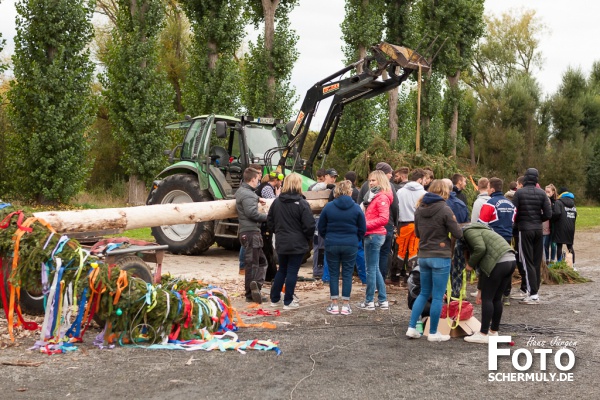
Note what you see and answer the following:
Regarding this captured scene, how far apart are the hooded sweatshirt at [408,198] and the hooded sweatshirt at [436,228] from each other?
2751 millimetres

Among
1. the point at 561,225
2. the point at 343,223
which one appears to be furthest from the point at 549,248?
the point at 343,223

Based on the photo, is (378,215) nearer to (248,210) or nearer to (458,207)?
(458,207)

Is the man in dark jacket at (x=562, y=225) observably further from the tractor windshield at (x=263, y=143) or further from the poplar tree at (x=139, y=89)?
the poplar tree at (x=139, y=89)

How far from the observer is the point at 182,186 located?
13648mm

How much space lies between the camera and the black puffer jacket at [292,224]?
27.8ft

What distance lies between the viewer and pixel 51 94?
22.8 metres

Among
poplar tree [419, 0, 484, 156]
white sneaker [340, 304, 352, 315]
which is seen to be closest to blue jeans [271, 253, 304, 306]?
white sneaker [340, 304, 352, 315]

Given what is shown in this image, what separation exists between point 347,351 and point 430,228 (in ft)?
5.09

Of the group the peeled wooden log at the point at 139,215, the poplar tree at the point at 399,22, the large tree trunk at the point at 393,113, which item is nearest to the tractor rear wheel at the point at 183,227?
the peeled wooden log at the point at 139,215

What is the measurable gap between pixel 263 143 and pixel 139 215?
15.1ft

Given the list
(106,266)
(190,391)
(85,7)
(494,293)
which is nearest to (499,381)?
(494,293)

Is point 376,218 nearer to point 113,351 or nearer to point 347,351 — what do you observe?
point 347,351

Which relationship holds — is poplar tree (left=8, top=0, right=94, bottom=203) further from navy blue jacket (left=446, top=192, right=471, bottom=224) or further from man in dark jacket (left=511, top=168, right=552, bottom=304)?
man in dark jacket (left=511, top=168, right=552, bottom=304)

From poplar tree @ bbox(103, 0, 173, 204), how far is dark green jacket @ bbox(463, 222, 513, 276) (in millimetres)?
19376
